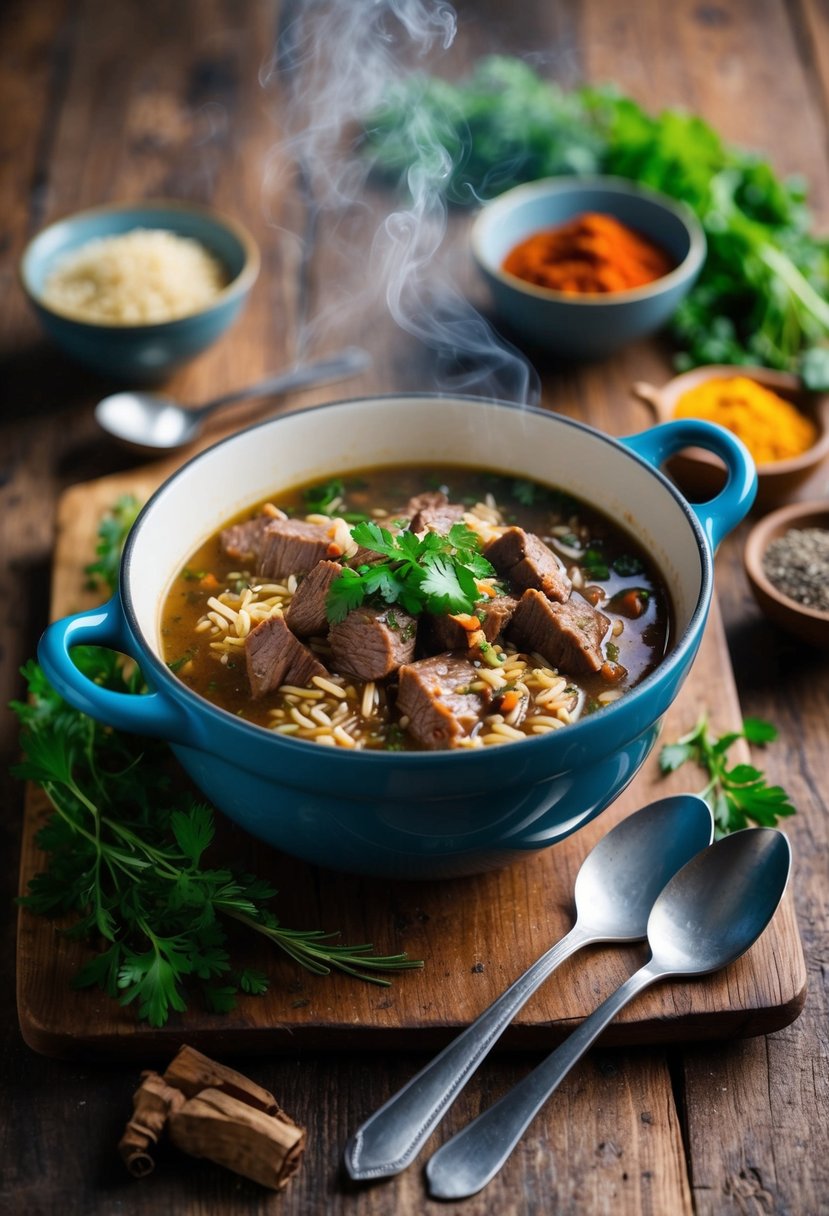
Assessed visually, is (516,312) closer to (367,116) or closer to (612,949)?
(367,116)

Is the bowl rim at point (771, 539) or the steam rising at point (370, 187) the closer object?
the bowl rim at point (771, 539)

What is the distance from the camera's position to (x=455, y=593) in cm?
326

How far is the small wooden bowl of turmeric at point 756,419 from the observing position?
4.76 metres

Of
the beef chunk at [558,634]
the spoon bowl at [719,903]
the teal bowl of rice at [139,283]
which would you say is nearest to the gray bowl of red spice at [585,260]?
the teal bowl of rice at [139,283]

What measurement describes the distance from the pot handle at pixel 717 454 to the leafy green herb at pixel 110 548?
184 cm

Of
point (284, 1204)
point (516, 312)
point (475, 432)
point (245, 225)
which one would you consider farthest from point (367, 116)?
point (284, 1204)

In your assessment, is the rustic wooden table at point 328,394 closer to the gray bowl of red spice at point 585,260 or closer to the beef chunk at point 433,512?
the gray bowl of red spice at point 585,260

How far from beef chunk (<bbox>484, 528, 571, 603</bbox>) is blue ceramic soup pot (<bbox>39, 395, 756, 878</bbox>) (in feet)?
1.10

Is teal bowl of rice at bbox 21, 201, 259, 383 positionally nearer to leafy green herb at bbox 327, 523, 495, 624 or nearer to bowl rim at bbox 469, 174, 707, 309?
bowl rim at bbox 469, 174, 707, 309

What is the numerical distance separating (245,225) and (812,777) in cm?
433

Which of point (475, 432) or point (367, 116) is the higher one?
point (475, 432)

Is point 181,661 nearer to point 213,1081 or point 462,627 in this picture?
point 462,627

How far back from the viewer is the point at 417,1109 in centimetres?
281

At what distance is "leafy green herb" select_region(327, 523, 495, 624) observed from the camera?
3258mm
